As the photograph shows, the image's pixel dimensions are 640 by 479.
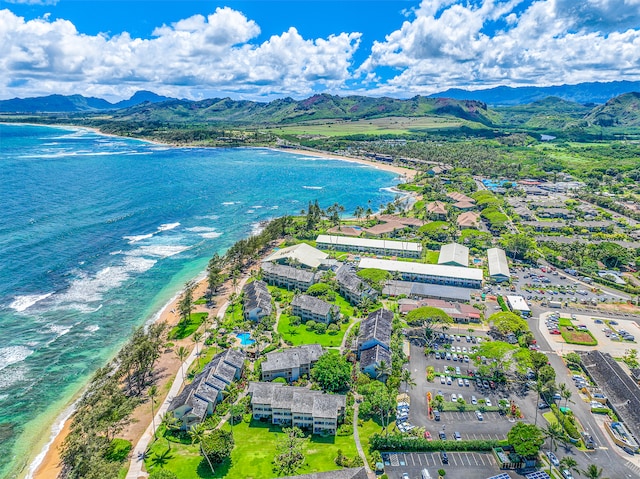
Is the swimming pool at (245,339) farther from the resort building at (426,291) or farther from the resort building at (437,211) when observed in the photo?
the resort building at (437,211)

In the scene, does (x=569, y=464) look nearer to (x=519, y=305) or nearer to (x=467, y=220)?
(x=519, y=305)

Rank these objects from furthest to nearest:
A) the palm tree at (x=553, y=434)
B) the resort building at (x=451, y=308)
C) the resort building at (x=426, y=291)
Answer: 1. the resort building at (x=426, y=291)
2. the resort building at (x=451, y=308)
3. the palm tree at (x=553, y=434)

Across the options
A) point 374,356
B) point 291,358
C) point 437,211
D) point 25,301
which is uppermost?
point 437,211

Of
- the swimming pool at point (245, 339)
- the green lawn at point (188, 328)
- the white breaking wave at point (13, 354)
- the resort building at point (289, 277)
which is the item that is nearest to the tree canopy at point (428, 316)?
the resort building at point (289, 277)

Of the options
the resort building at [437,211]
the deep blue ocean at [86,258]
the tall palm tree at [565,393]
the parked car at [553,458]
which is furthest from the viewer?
the resort building at [437,211]

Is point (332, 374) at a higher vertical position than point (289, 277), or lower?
higher

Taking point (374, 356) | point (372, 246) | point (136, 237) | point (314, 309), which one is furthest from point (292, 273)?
point (136, 237)
